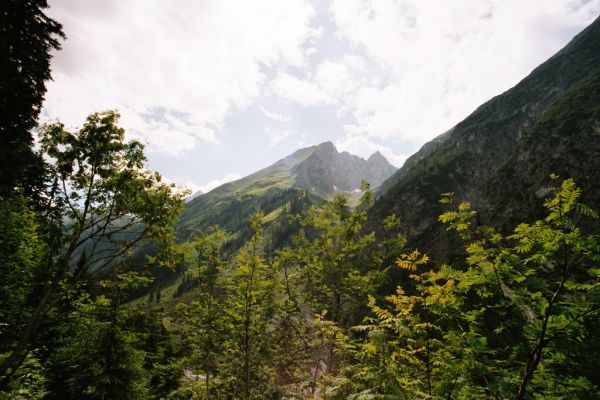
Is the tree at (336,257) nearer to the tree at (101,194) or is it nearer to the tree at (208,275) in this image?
the tree at (208,275)

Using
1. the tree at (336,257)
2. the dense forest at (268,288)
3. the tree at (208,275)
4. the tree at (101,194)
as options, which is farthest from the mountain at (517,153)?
the tree at (101,194)

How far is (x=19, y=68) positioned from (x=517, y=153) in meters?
109

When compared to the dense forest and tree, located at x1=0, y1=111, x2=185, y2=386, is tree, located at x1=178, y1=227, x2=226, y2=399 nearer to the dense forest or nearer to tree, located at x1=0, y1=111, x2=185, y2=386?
the dense forest

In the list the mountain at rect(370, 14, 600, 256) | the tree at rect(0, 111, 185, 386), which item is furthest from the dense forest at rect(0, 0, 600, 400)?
the mountain at rect(370, 14, 600, 256)

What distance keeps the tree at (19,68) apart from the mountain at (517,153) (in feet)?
254

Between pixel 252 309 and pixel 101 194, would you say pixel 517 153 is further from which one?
pixel 101 194

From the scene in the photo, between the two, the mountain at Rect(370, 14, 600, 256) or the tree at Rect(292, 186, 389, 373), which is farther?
the mountain at Rect(370, 14, 600, 256)

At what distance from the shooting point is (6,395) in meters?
12.1

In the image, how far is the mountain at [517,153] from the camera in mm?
69250

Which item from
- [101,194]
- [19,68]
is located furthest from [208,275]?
[19,68]

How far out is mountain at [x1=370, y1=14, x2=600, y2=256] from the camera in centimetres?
6925

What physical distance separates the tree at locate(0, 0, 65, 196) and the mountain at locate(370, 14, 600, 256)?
77535mm

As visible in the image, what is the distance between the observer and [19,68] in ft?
57.6

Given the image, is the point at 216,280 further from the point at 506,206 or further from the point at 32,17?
the point at 506,206
